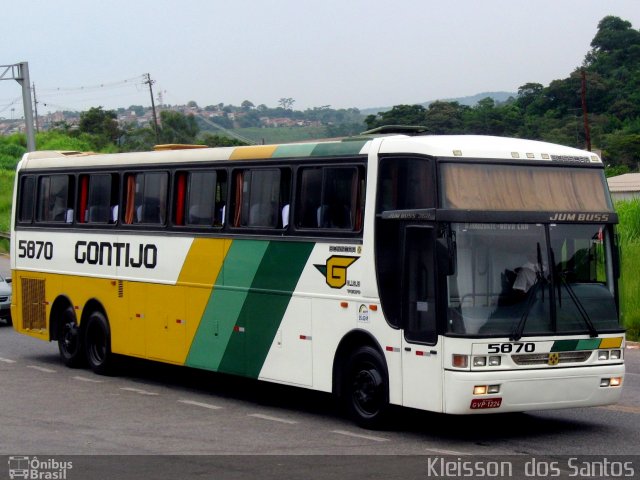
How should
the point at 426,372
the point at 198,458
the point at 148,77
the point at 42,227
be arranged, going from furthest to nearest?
the point at 148,77 → the point at 42,227 → the point at 426,372 → the point at 198,458

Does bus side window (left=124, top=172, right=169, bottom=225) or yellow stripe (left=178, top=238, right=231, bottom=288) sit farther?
bus side window (left=124, top=172, right=169, bottom=225)

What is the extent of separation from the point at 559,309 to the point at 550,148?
5.92 feet

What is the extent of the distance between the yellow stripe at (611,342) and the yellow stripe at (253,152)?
4655 millimetres

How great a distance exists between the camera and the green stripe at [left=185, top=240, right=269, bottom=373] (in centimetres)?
1466

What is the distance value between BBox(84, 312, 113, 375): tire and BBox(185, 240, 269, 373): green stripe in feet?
8.55

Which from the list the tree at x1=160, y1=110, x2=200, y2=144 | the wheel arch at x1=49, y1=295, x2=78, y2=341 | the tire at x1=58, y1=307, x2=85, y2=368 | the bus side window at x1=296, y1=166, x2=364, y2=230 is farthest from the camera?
the tree at x1=160, y1=110, x2=200, y2=144

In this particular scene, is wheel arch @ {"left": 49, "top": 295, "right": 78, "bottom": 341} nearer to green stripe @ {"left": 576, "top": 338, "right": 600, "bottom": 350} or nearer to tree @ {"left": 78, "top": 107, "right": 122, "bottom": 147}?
green stripe @ {"left": 576, "top": 338, "right": 600, "bottom": 350}

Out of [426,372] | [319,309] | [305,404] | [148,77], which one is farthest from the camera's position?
[148,77]

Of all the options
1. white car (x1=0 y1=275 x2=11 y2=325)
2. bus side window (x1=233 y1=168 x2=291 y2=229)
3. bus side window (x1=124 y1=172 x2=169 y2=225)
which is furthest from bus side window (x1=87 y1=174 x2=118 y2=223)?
white car (x1=0 y1=275 x2=11 y2=325)

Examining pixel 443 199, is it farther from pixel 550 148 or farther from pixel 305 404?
pixel 305 404

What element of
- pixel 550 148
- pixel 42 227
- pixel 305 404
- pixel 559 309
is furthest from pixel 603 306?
pixel 42 227

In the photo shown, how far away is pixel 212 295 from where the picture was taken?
15398 mm

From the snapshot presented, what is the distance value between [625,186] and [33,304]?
1777 inches

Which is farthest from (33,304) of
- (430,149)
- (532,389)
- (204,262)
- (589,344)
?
(589,344)
